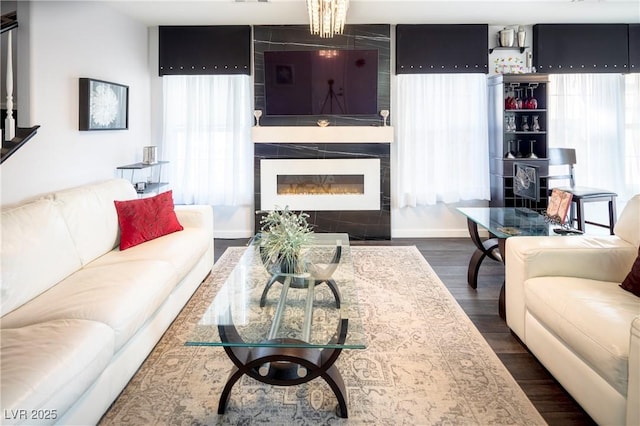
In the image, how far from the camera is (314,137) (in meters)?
5.22

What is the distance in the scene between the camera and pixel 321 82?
204 inches

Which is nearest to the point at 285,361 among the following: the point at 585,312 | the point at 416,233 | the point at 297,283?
the point at 297,283

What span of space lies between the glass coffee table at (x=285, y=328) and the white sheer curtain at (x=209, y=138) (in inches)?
119

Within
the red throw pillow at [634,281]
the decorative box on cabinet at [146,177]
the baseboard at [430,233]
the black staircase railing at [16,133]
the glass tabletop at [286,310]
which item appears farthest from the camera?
the baseboard at [430,233]

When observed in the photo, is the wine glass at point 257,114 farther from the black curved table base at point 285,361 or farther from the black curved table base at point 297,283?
the black curved table base at point 285,361

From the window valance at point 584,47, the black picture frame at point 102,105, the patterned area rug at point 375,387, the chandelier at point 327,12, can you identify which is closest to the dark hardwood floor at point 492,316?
the patterned area rug at point 375,387

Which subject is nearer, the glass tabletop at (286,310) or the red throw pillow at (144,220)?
the glass tabletop at (286,310)

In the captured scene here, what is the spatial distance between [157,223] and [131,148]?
195cm

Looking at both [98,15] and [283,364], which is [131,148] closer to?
[98,15]

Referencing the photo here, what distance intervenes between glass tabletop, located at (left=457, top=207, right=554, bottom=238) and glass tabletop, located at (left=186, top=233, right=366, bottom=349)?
1.11 m

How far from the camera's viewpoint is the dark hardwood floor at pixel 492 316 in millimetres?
1983

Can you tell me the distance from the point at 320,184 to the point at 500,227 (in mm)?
2707

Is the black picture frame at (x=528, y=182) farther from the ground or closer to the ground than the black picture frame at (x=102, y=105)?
closer to the ground

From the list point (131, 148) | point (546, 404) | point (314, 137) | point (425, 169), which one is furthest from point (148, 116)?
point (546, 404)
